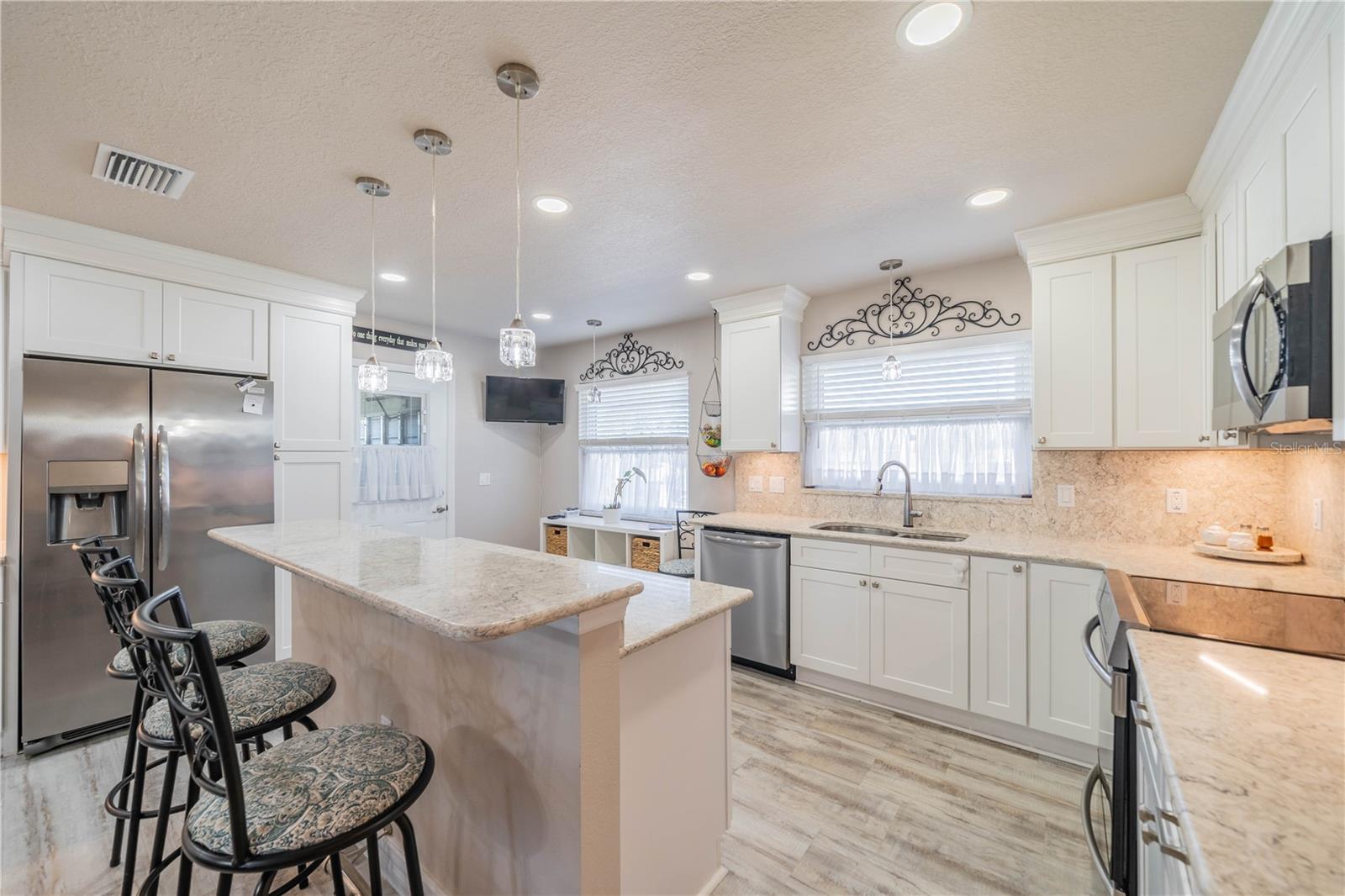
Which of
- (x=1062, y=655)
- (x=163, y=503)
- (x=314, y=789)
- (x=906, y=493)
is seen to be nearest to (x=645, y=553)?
(x=906, y=493)

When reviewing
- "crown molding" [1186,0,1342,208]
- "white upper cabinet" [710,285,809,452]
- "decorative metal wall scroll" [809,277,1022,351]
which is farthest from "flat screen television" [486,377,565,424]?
"crown molding" [1186,0,1342,208]

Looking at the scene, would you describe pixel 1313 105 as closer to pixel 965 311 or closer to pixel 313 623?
pixel 965 311

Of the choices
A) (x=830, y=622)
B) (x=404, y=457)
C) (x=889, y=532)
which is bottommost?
(x=830, y=622)

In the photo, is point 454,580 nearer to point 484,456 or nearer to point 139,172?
point 139,172

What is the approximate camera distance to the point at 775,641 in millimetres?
3393

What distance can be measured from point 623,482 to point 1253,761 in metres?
4.21

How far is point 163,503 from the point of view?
2.82 metres

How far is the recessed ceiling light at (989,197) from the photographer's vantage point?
2.33 m

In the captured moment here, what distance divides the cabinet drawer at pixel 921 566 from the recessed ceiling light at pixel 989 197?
5.41 feet

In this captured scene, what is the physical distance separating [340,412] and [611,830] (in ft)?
11.2

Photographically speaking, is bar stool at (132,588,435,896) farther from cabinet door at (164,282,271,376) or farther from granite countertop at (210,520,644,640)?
cabinet door at (164,282,271,376)

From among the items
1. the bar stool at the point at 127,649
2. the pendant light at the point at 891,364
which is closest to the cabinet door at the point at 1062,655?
the pendant light at the point at 891,364

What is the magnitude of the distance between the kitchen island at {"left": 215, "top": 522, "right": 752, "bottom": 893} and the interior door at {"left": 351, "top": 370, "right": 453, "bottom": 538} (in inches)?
107

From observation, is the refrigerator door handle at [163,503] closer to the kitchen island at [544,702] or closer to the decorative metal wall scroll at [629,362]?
the kitchen island at [544,702]
